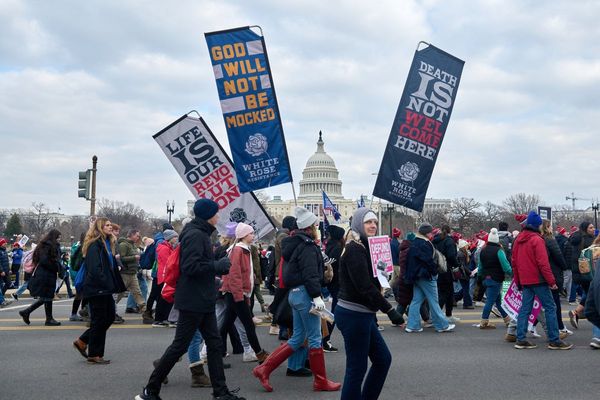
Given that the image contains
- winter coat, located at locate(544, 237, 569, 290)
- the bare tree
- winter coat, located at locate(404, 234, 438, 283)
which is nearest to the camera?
winter coat, located at locate(544, 237, 569, 290)

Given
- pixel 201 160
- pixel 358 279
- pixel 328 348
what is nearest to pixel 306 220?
pixel 358 279

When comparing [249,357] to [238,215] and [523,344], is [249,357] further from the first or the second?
[238,215]

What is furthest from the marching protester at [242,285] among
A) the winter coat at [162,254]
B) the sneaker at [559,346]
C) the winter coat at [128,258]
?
the winter coat at [128,258]

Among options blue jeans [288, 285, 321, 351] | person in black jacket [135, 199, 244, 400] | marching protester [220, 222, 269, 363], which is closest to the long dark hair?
marching protester [220, 222, 269, 363]

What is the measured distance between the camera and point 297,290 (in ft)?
21.4

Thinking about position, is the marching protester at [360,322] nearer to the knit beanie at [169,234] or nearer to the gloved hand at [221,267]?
the gloved hand at [221,267]

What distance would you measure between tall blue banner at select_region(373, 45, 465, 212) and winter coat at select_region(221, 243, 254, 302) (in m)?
4.97

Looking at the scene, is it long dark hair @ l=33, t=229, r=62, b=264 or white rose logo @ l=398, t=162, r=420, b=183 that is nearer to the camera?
long dark hair @ l=33, t=229, r=62, b=264

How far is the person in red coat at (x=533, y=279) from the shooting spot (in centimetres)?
841

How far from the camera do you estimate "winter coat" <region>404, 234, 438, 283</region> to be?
1009 centimetres

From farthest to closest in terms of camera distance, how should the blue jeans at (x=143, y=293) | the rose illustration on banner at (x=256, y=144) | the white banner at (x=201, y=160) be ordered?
the blue jeans at (x=143, y=293)
the white banner at (x=201, y=160)
the rose illustration on banner at (x=256, y=144)

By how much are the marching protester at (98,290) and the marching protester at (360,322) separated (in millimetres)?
3753

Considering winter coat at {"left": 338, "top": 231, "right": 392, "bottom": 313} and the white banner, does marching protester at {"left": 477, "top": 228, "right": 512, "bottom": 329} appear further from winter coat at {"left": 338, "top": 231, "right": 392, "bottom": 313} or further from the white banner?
winter coat at {"left": 338, "top": 231, "right": 392, "bottom": 313}

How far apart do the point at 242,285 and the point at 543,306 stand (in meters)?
4.32
